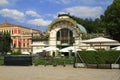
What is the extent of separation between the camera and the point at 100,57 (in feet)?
94.5

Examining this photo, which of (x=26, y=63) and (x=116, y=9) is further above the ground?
(x=116, y=9)

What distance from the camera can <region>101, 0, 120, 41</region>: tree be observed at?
5253cm

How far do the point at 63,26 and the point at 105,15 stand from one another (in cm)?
898

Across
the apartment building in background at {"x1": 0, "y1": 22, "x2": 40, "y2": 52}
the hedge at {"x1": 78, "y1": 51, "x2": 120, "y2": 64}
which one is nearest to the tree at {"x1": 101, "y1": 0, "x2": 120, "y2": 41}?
the hedge at {"x1": 78, "y1": 51, "x2": 120, "y2": 64}

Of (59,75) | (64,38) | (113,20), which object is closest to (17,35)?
(64,38)

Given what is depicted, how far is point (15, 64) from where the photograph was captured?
110 ft

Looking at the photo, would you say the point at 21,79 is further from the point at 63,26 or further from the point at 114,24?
the point at 63,26

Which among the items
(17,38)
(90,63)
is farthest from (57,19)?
(17,38)

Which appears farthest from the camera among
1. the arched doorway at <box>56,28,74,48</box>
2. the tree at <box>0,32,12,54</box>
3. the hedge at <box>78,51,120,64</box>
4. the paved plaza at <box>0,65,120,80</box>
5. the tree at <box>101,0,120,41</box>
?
the tree at <box>0,32,12,54</box>

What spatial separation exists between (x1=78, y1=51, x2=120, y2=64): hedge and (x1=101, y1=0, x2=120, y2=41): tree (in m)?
24.1

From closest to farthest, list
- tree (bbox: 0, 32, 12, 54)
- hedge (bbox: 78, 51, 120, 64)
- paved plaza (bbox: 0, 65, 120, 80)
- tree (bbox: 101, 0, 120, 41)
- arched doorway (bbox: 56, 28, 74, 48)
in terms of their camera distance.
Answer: paved plaza (bbox: 0, 65, 120, 80), hedge (bbox: 78, 51, 120, 64), tree (bbox: 101, 0, 120, 41), arched doorway (bbox: 56, 28, 74, 48), tree (bbox: 0, 32, 12, 54)

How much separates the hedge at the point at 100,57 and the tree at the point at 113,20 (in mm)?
Result: 24056

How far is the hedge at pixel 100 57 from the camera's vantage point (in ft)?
93.6

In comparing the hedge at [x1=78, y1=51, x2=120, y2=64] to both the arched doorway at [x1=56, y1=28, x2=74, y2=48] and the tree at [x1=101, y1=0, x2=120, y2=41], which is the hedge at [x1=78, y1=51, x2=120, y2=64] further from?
the arched doorway at [x1=56, y1=28, x2=74, y2=48]
